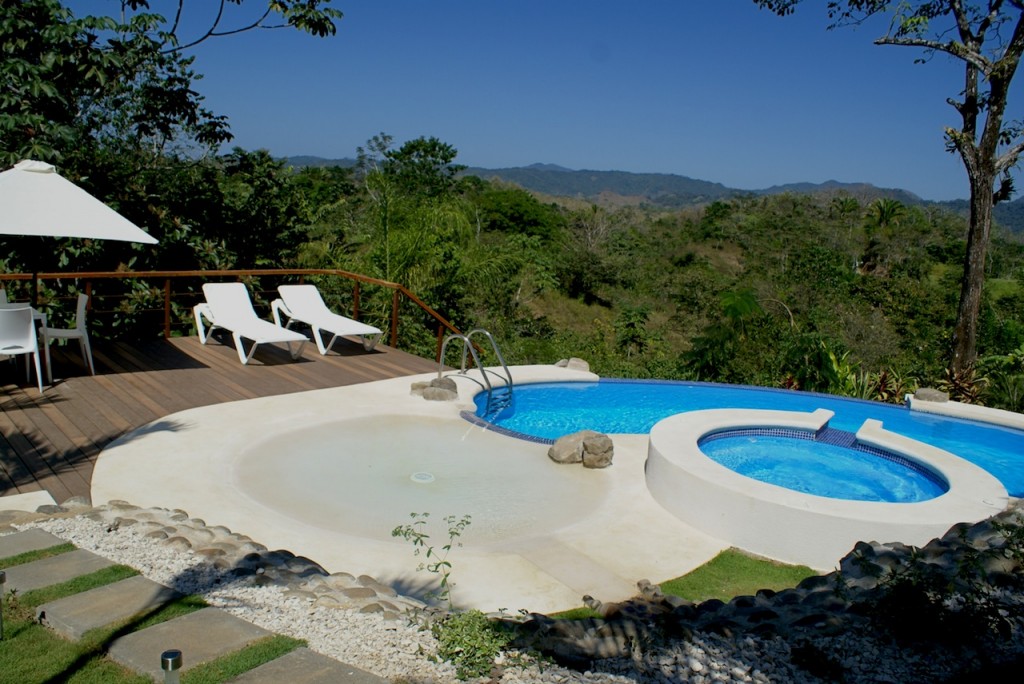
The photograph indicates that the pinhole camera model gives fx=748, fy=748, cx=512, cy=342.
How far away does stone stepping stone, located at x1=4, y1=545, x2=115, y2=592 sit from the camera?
333 centimetres

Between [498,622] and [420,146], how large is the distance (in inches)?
1594

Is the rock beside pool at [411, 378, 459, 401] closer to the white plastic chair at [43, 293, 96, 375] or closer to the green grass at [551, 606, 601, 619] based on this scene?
the white plastic chair at [43, 293, 96, 375]

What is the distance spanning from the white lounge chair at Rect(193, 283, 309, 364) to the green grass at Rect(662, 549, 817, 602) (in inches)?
236

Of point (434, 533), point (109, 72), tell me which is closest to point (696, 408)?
point (434, 533)

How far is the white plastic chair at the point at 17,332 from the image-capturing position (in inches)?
282

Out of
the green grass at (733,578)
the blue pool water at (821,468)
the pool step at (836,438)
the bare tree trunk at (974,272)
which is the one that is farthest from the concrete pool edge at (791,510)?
the bare tree trunk at (974,272)

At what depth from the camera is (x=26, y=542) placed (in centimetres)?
388

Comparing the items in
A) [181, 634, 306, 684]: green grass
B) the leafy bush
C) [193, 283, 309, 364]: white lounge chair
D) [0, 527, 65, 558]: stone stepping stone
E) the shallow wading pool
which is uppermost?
[193, 283, 309, 364]: white lounge chair

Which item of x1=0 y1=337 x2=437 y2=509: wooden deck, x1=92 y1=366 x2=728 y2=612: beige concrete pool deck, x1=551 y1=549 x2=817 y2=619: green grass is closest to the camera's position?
x1=92 y1=366 x2=728 y2=612: beige concrete pool deck

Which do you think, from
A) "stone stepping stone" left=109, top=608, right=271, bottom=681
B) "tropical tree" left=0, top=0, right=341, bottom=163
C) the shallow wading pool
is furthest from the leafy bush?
"tropical tree" left=0, top=0, right=341, bottom=163

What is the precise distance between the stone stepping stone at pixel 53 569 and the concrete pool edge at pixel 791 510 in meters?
4.21

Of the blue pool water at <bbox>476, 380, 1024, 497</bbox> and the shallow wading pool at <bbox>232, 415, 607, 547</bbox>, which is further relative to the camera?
the blue pool water at <bbox>476, 380, 1024, 497</bbox>

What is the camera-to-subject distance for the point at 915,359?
47.2ft

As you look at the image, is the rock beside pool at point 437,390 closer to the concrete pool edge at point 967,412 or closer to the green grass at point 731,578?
the green grass at point 731,578
